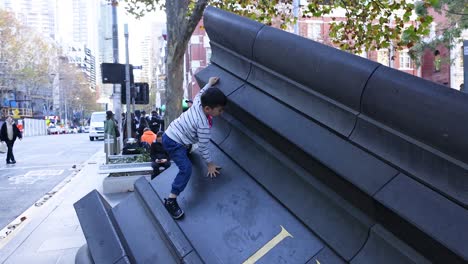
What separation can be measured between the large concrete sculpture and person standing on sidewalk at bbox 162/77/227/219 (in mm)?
191

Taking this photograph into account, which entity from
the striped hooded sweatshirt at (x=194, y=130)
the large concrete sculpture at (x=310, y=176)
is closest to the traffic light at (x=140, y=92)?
the large concrete sculpture at (x=310, y=176)

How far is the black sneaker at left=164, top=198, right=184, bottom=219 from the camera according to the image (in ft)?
12.4

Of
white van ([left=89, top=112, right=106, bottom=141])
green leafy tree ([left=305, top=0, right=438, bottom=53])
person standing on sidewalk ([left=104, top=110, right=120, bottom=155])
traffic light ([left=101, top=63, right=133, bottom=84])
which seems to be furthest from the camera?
white van ([left=89, top=112, right=106, bottom=141])

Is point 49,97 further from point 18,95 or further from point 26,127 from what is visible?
point 26,127

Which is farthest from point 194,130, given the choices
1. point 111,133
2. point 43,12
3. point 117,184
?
point 43,12

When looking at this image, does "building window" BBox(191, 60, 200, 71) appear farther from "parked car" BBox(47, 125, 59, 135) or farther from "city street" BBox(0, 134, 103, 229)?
"parked car" BBox(47, 125, 59, 135)

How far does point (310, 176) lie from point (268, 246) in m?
0.70

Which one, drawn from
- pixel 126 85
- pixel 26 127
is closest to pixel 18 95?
pixel 26 127

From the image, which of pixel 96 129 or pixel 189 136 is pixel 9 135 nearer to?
pixel 189 136

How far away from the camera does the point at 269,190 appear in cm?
367

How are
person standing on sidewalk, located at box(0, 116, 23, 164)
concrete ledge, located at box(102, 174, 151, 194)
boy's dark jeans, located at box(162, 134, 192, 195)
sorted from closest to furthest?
boy's dark jeans, located at box(162, 134, 192, 195) → concrete ledge, located at box(102, 174, 151, 194) → person standing on sidewalk, located at box(0, 116, 23, 164)

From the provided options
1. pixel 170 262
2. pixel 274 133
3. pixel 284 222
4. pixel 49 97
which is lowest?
pixel 49 97

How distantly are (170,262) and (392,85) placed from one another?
2277mm

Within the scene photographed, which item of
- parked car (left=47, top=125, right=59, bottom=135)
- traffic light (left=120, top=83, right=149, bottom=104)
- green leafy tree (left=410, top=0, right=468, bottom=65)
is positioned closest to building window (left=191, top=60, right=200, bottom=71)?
green leafy tree (left=410, top=0, right=468, bottom=65)
